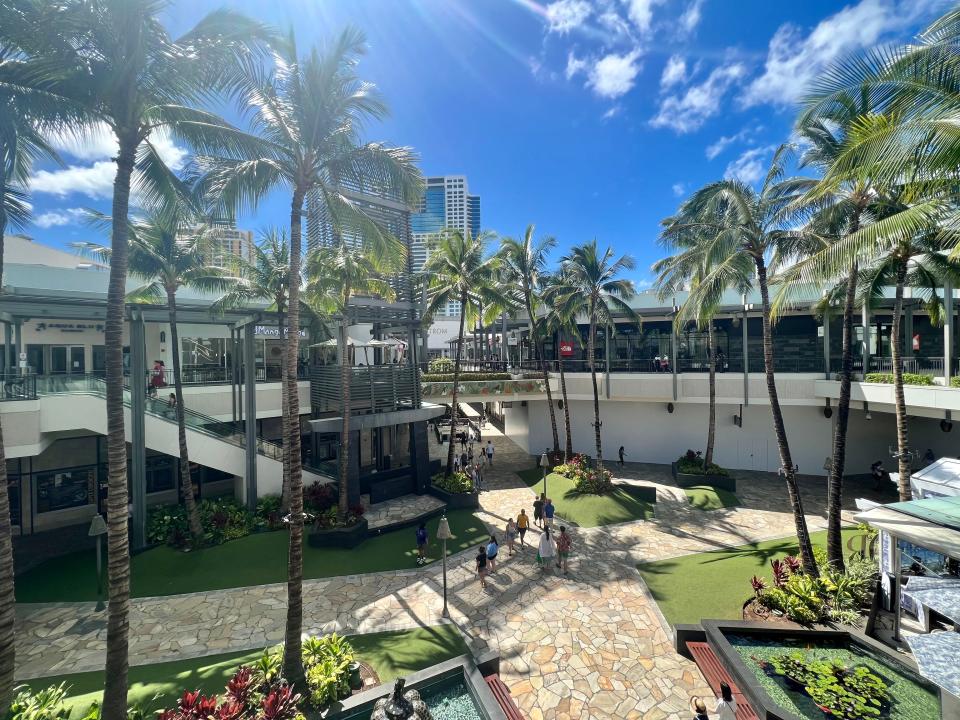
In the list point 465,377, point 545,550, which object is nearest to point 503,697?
point 545,550

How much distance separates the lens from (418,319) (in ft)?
75.1

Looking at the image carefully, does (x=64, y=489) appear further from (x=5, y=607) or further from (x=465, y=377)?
(x=465, y=377)

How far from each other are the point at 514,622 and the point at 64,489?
21.1 m

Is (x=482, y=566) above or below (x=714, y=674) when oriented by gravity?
above

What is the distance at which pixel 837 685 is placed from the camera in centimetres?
785

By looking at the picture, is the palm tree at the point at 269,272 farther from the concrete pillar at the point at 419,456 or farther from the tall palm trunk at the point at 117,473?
the tall palm trunk at the point at 117,473

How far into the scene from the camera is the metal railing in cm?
1304

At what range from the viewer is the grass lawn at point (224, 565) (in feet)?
41.6

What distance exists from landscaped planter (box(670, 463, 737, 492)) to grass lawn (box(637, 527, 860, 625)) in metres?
5.40

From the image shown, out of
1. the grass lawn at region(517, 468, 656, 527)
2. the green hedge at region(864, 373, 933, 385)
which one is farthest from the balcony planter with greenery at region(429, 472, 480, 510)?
the green hedge at region(864, 373, 933, 385)

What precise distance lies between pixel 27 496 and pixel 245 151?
19.5 meters

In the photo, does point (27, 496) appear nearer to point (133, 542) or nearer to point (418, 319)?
point (133, 542)

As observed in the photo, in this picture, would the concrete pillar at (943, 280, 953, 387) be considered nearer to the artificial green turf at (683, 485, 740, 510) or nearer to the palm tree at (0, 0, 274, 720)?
the artificial green turf at (683, 485, 740, 510)

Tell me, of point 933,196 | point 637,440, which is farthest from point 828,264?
point 637,440
